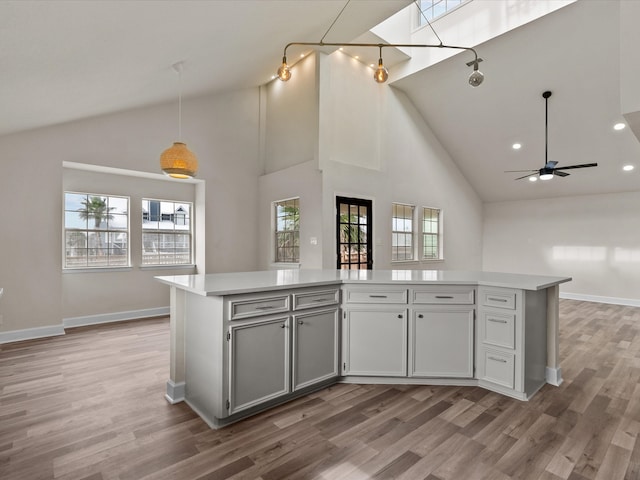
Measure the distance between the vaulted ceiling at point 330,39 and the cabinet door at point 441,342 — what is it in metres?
3.10

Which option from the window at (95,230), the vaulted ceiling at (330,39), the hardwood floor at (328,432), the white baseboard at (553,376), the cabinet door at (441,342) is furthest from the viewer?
the window at (95,230)

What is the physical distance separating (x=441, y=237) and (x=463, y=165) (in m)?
1.91

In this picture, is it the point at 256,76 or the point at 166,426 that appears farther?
the point at 256,76

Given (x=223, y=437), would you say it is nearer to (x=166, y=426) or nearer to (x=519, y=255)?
(x=166, y=426)

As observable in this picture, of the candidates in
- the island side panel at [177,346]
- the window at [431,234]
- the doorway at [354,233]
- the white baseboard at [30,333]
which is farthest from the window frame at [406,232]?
the white baseboard at [30,333]

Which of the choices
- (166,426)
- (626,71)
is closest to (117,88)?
(166,426)

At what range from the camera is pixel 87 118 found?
459 centimetres

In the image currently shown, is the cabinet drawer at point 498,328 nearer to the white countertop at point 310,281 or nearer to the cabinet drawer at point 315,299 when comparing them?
the white countertop at point 310,281

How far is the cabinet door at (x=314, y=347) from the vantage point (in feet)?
8.32

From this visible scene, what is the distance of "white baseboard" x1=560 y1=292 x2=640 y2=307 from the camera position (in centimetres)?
677

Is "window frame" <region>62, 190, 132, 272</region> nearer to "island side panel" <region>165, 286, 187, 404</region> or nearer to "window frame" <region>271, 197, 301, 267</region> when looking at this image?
"window frame" <region>271, 197, 301, 267</region>

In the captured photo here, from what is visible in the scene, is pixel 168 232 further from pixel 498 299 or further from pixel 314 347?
pixel 498 299

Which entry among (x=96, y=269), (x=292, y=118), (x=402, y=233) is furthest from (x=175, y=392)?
(x=402, y=233)

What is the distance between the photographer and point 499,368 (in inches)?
106
